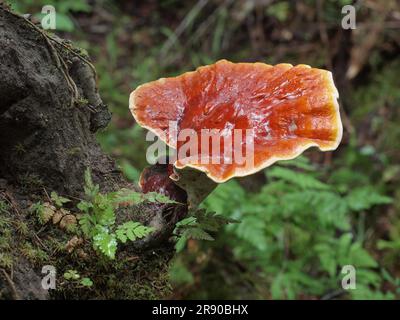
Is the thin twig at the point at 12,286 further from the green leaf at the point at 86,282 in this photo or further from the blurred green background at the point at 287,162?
the blurred green background at the point at 287,162

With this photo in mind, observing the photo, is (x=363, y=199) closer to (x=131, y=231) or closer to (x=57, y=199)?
(x=131, y=231)

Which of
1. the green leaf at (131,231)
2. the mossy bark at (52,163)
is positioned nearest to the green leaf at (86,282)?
the mossy bark at (52,163)

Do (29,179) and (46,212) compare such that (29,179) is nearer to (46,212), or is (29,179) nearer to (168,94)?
(46,212)

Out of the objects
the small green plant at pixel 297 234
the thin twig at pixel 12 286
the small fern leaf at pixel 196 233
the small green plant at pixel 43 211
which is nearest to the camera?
A: the thin twig at pixel 12 286

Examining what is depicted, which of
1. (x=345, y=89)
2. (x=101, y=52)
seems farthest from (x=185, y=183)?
(x=101, y=52)

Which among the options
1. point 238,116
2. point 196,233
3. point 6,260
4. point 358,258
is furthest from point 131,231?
point 358,258

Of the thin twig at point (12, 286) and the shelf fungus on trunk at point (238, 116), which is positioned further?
the shelf fungus on trunk at point (238, 116)

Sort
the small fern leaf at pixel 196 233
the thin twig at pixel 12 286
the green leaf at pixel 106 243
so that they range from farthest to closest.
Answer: the small fern leaf at pixel 196 233, the green leaf at pixel 106 243, the thin twig at pixel 12 286
